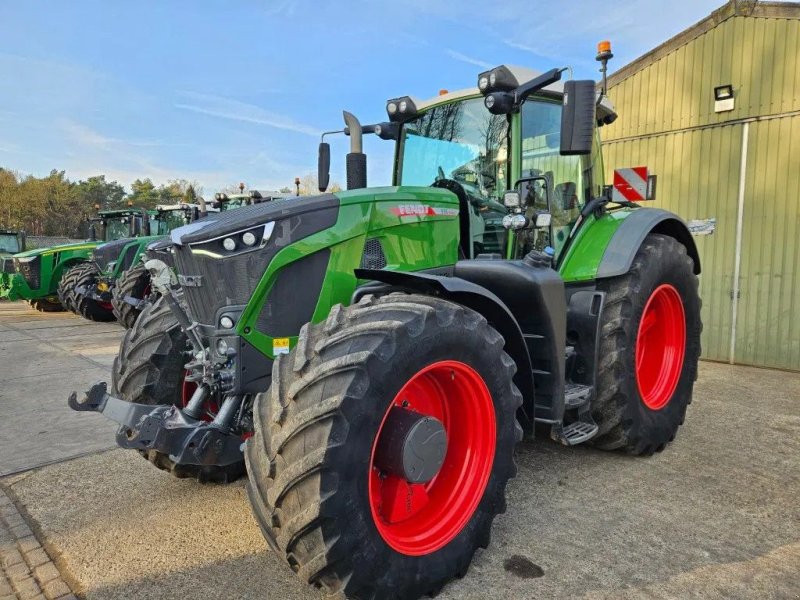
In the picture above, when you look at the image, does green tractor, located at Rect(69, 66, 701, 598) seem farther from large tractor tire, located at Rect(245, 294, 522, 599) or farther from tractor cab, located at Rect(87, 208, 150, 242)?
tractor cab, located at Rect(87, 208, 150, 242)

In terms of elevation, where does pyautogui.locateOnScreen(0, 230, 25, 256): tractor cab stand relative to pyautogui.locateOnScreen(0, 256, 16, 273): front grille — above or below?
above

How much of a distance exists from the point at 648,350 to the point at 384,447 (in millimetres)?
2848

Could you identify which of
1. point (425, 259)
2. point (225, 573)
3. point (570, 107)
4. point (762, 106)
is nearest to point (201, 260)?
point (425, 259)

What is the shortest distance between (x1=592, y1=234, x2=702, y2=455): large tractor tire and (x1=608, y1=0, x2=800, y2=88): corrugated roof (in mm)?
4368

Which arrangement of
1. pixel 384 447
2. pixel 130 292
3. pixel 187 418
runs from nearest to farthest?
pixel 384 447 < pixel 187 418 < pixel 130 292

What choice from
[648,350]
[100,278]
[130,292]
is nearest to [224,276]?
[648,350]

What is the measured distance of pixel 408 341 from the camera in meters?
2.12

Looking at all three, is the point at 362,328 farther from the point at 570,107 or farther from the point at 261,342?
the point at 570,107

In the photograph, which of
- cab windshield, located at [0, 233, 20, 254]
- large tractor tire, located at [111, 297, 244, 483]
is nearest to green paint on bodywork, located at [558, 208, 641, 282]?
large tractor tire, located at [111, 297, 244, 483]

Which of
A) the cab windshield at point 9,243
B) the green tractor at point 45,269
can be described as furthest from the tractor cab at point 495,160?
the cab windshield at point 9,243

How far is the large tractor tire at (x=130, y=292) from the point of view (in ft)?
29.6

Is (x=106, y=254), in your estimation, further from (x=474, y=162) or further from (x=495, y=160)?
(x=495, y=160)

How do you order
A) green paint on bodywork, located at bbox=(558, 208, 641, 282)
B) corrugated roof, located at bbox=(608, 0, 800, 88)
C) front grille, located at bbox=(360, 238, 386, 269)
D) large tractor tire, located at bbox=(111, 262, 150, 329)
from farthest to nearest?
large tractor tire, located at bbox=(111, 262, 150, 329) → corrugated roof, located at bbox=(608, 0, 800, 88) → green paint on bodywork, located at bbox=(558, 208, 641, 282) → front grille, located at bbox=(360, 238, 386, 269)

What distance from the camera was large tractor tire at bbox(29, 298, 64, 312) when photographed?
41.7ft
